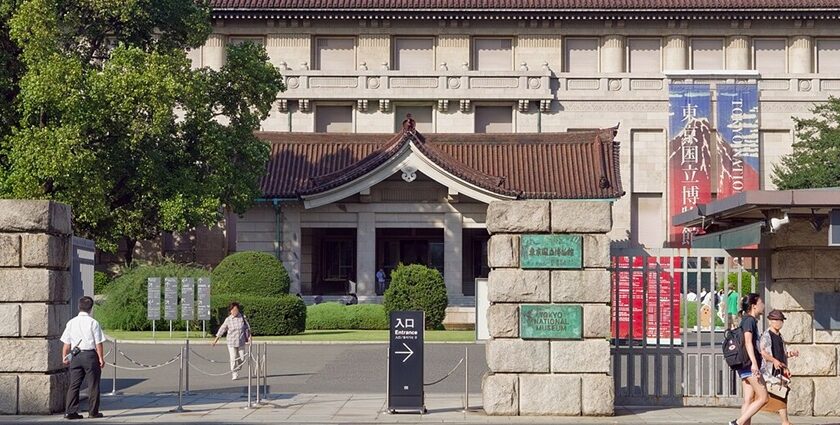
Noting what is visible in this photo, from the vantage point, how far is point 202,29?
39.7m

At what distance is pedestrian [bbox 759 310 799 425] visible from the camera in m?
16.8

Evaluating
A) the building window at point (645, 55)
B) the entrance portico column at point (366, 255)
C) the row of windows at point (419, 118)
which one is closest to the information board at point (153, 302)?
the entrance portico column at point (366, 255)

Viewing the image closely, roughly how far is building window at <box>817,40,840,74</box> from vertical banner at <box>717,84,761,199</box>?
14.9 feet

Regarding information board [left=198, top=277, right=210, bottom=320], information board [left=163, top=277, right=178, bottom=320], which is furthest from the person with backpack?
information board [left=163, top=277, right=178, bottom=320]

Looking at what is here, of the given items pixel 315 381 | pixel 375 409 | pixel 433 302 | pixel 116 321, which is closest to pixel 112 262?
pixel 116 321

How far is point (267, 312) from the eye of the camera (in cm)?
3575

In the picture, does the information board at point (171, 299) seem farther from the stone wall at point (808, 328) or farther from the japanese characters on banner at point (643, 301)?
the stone wall at point (808, 328)

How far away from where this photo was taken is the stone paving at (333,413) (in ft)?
61.8

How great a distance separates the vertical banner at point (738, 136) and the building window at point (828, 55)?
455 centimetres

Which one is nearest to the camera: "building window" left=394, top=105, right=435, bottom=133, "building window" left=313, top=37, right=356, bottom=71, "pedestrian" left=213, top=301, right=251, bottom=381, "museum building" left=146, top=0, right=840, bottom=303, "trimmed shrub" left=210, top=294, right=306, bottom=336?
"pedestrian" left=213, top=301, right=251, bottom=381

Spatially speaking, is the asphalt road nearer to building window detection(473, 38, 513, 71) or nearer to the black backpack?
the black backpack

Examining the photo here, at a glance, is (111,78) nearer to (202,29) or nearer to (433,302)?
(202,29)

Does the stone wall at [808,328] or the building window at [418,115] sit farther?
the building window at [418,115]

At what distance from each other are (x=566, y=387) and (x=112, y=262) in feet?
128
